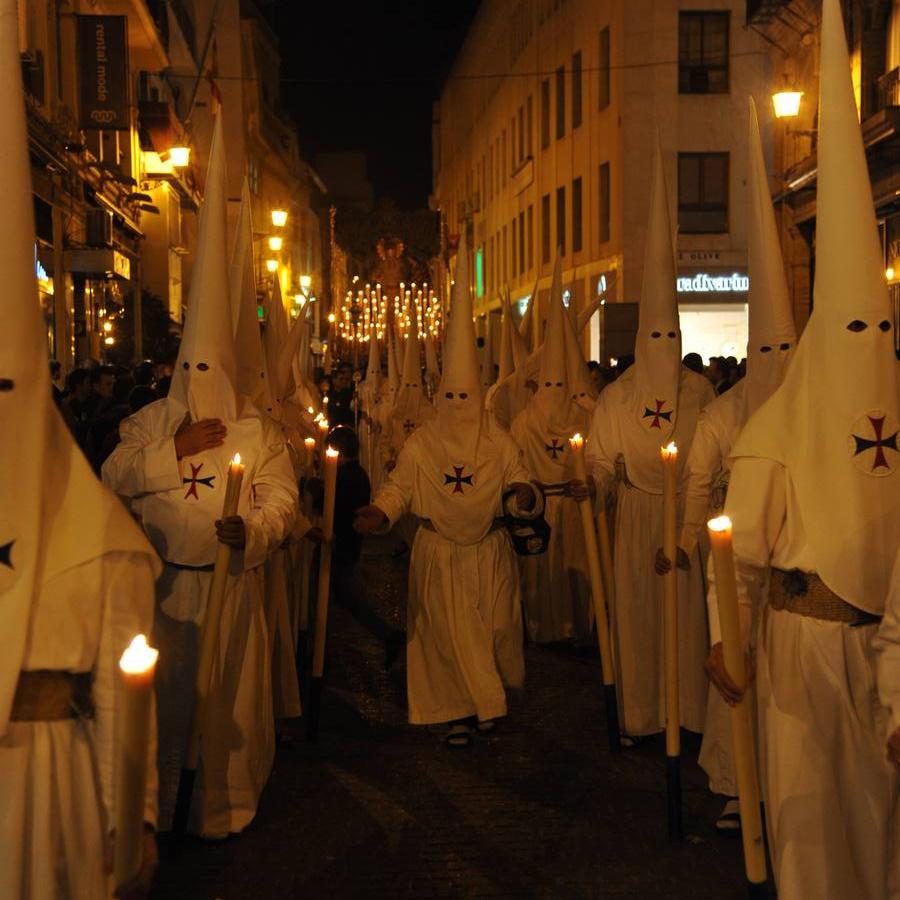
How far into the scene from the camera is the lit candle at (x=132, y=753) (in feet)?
8.10

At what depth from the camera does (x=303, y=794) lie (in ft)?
22.1

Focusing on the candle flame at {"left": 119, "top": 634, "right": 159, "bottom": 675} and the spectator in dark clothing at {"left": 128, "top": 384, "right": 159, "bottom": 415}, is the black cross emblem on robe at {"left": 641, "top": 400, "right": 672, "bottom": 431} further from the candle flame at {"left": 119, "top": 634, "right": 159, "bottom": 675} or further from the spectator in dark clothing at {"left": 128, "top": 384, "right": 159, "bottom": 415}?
the candle flame at {"left": 119, "top": 634, "right": 159, "bottom": 675}

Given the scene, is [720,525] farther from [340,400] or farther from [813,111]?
[813,111]

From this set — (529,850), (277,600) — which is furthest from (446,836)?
(277,600)

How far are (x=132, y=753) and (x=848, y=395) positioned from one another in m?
2.87

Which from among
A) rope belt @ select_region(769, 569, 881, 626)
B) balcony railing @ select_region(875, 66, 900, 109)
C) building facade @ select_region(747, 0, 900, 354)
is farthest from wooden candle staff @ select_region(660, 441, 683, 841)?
balcony railing @ select_region(875, 66, 900, 109)

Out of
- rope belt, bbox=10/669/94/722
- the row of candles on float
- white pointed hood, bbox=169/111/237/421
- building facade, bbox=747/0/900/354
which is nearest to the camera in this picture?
rope belt, bbox=10/669/94/722

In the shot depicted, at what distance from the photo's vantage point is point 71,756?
3508mm

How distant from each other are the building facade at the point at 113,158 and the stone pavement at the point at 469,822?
4.78m

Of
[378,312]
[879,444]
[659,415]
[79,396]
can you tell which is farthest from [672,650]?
[378,312]

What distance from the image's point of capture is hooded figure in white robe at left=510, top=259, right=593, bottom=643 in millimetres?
10633

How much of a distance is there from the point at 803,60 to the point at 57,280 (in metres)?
14.9

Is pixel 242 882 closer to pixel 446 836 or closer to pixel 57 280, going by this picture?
pixel 446 836

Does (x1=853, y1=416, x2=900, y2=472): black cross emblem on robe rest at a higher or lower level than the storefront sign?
lower
